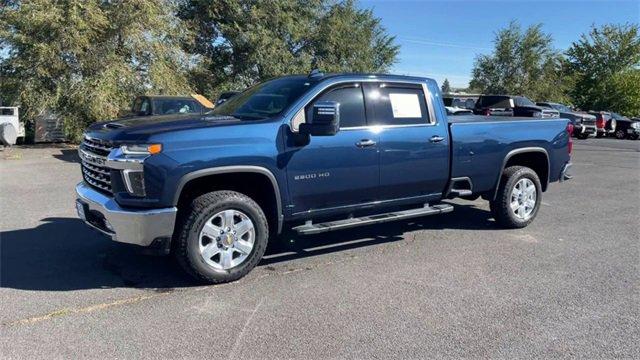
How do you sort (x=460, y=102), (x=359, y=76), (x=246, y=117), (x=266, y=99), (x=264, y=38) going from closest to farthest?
(x=246, y=117) → (x=266, y=99) → (x=359, y=76) → (x=264, y=38) → (x=460, y=102)

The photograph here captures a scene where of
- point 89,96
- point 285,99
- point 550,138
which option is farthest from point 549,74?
point 285,99

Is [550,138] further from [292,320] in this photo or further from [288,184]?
[292,320]

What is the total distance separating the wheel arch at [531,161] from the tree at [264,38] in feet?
58.8

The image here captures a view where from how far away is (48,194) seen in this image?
8.68 m

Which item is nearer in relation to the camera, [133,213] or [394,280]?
[133,213]

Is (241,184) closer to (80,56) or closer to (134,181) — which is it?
(134,181)

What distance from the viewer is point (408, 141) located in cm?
571

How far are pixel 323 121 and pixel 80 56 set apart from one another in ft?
46.2

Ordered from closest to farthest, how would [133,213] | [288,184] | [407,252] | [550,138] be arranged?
[133,213] < [288,184] < [407,252] < [550,138]

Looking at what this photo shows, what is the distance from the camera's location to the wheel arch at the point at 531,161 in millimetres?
6727

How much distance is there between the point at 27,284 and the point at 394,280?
3.18m

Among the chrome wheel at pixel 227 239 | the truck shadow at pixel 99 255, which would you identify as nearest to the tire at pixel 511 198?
the truck shadow at pixel 99 255

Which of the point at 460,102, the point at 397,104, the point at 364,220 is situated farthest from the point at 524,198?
the point at 460,102

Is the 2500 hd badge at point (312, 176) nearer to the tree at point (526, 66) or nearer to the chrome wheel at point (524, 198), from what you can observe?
the chrome wheel at point (524, 198)
